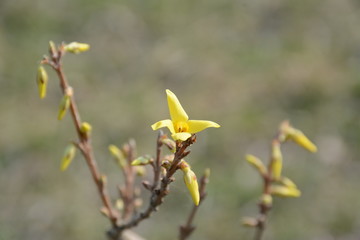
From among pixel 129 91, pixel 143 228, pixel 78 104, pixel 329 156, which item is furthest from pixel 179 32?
pixel 143 228

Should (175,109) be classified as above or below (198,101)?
below

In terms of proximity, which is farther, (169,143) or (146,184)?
(146,184)

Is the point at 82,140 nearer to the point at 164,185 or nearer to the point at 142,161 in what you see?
the point at 142,161

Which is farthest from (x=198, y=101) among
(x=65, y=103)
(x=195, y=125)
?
(x=195, y=125)

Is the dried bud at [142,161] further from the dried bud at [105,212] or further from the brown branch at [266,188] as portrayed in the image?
the brown branch at [266,188]

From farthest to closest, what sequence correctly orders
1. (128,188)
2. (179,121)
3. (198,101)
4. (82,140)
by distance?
1. (198,101)
2. (128,188)
3. (82,140)
4. (179,121)

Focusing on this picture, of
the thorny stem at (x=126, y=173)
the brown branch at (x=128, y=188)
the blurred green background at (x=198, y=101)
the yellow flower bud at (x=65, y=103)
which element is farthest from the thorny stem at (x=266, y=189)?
the blurred green background at (x=198, y=101)
